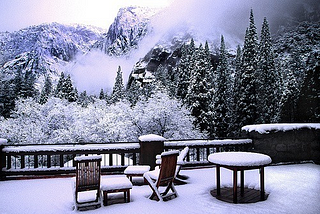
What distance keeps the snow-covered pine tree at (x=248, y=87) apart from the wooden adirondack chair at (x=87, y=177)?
23552mm

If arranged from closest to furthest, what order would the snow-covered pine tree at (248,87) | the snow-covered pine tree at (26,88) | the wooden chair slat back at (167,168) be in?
the wooden chair slat back at (167,168)
the snow-covered pine tree at (248,87)
the snow-covered pine tree at (26,88)

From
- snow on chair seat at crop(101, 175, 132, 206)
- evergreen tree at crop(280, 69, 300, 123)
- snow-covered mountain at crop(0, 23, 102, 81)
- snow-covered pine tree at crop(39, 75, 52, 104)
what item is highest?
snow-covered mountain at crop(0, 23, 102, 81)

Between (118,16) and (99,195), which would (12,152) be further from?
(118,16)

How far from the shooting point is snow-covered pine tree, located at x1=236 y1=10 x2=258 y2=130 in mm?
25188

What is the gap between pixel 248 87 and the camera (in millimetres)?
25250

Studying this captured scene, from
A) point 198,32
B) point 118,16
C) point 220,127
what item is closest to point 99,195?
point 220,127

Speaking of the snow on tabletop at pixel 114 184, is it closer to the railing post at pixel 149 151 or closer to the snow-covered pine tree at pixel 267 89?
the railing post at pixel 149 151

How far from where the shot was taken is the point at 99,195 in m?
4.19

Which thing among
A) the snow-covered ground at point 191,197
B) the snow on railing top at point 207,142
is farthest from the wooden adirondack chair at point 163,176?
the snow on railing top at point 207,142

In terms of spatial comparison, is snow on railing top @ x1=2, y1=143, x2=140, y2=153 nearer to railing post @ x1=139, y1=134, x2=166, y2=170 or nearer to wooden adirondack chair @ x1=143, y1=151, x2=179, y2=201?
railing post @ x1=139, y1=134, x2=166, y2=170

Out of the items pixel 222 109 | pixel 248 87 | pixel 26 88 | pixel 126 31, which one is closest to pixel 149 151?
pixel 248 87

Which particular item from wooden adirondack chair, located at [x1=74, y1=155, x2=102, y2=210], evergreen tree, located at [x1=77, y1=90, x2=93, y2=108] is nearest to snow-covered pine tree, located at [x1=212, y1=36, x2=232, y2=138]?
evergreen tree, located at [x1=77, y1=90, x2=93, y2=108]

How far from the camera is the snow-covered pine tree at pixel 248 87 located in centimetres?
2519

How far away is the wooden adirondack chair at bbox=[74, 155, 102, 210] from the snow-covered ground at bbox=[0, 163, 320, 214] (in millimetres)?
174
